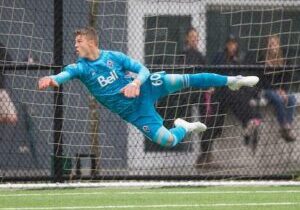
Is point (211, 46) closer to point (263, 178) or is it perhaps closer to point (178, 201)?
point (263, 178)

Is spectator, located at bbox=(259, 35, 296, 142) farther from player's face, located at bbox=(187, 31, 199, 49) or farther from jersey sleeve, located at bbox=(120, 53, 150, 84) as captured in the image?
jersey sleeve, located at bbox=(120, 53, 150, 84)

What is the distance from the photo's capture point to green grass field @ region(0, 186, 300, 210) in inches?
449

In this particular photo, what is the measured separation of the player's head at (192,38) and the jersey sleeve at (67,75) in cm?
386

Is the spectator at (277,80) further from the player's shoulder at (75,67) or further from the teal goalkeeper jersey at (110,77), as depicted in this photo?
the player's shoulder at (75,67)

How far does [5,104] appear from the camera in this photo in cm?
1412

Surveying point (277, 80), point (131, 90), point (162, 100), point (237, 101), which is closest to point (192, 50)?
point (162, 100)

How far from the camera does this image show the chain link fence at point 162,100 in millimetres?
14234

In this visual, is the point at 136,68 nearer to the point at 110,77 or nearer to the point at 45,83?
the point at 110,77

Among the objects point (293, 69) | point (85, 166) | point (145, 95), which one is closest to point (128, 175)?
point (85, 166)

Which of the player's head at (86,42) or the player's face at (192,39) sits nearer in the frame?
the player's head at (86,42)

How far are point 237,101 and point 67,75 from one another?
16.3 feet

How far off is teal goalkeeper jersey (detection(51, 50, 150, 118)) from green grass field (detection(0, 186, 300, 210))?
115cm

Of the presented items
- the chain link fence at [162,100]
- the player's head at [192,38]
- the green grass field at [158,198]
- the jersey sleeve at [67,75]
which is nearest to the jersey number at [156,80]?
→ the jersey sleeve at [67,75]

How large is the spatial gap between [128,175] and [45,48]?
81.3 inches
